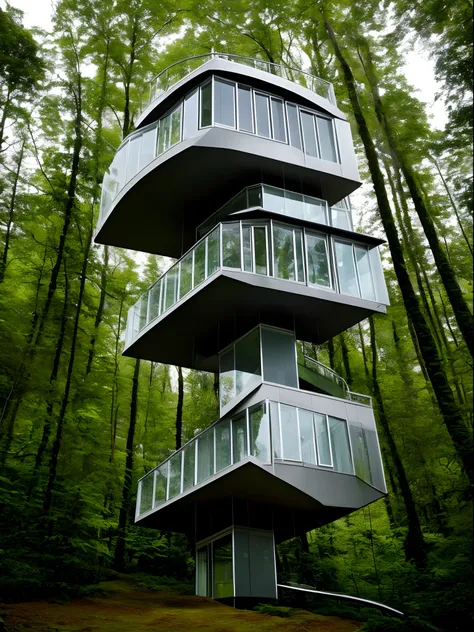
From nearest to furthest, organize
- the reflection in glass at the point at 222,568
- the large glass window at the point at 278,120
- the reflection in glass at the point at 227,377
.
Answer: the reflection in glass at the point at 222,568, the reflection in glass at the point at 227,377, the large glass window at the point at 278,120

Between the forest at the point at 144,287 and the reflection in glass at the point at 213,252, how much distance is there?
16.1ft

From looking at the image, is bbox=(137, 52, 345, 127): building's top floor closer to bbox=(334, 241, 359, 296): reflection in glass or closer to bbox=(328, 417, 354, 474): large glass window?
bbox=(334, 241, 359, 296): reflection in glass

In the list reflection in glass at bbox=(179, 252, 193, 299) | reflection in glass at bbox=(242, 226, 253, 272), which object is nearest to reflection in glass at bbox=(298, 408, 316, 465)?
reflection in glass at bbox=(242, 226, 253, 272)

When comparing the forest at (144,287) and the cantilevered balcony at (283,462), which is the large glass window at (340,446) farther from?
the forest at (144,287)

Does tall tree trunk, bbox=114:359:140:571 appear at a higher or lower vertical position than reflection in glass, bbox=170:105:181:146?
lower

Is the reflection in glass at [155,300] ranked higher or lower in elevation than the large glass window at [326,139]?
lower

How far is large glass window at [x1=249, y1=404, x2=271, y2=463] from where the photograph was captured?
1315 centimetres

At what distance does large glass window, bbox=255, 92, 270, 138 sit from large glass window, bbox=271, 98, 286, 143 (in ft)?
0.74

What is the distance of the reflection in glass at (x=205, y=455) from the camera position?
46.5 feet

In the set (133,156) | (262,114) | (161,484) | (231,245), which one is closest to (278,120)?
(262,114)

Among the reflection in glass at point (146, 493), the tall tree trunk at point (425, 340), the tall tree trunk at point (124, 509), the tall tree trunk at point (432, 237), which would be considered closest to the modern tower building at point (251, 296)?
the reflection in glass at point (146, 493)

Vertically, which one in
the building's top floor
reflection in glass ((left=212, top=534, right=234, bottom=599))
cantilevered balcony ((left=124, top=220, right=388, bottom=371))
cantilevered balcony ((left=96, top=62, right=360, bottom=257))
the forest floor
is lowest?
the forest floor

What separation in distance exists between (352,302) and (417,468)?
28.6ft

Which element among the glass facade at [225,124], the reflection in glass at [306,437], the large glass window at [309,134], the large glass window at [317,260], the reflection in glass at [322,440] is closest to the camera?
the reflection in glass at [306,437]
